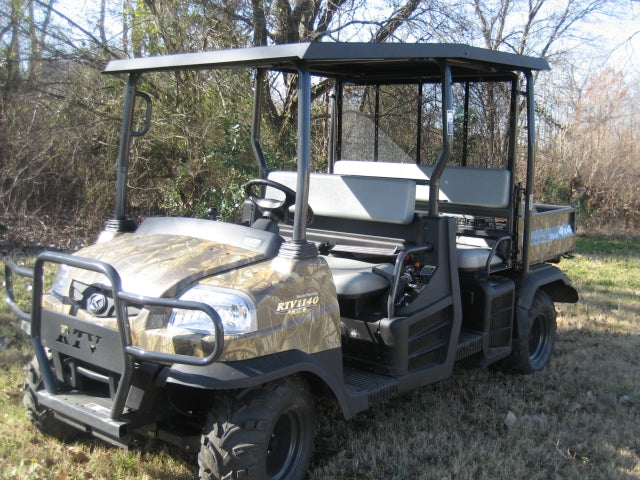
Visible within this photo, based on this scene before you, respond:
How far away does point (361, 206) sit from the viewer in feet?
13.3

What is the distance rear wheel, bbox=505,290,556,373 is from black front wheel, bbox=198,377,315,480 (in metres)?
2.20

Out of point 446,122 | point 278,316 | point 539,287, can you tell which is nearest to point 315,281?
point 278,316

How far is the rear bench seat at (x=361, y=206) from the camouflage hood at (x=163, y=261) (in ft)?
2.41

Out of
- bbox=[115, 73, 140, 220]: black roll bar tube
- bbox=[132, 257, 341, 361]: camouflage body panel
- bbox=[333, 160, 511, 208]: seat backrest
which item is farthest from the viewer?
bbox=[333, 160, 511, 208]: seat backrest

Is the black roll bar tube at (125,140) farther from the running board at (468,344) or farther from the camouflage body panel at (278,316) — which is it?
the running board at (468,344)

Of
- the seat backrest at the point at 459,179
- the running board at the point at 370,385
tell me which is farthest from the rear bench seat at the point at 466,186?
the running board at the point at 370,385

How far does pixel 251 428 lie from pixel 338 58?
1.70 metres

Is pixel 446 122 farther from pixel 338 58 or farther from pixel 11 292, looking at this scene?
pixel 11 292

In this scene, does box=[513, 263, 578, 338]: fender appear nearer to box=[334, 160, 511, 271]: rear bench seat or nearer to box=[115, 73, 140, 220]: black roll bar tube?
box=[334, 160, 511, 271]: rear bench seat

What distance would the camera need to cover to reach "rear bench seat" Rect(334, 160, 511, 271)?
14.0 feet

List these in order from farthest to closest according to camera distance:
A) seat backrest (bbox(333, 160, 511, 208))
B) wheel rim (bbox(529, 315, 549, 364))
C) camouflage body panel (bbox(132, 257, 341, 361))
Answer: wheel rim (bbox(529, 315, 549, 364)) < seat backrest (bbox(333, 160, 511, 208)) < camouflage body panel (bbox(132, 257, 341, 361))

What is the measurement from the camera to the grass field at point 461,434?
10.9 ft

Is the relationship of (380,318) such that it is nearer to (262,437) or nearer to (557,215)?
(262,437)

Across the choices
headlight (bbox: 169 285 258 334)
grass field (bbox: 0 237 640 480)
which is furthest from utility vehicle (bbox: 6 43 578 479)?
grass field (bbox: 0 237 640 480)
